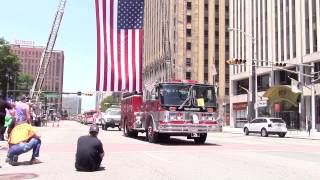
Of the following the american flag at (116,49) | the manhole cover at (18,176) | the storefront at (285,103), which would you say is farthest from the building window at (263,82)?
the manhole cover at (18,176)

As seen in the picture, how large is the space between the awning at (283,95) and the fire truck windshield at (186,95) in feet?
120

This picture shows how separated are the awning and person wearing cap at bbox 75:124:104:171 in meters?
47.3

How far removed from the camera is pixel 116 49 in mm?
28281

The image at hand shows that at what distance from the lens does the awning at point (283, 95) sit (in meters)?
56.3

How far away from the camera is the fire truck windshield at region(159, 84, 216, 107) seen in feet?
70.2

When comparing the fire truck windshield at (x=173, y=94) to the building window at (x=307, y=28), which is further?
the building window at (x=307, y=28)

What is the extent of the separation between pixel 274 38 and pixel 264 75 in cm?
594

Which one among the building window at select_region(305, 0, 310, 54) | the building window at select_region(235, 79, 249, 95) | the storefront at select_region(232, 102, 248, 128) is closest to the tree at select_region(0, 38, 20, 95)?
the storefront at select_region(232, 102, 248, 128)

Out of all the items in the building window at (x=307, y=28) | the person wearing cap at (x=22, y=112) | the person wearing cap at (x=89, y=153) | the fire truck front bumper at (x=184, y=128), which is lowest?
the person wearing cap at (x=89, y=153)

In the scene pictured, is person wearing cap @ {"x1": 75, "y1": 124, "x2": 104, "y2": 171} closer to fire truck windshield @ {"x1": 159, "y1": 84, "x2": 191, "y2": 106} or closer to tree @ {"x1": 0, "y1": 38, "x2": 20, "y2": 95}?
fire truck windshield @ {"x1": 159, "y1": 84, "x2": 191, "y2": 106}

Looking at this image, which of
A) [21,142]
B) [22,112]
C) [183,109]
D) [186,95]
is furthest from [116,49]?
[21,142]

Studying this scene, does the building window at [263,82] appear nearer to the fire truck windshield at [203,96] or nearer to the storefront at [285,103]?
the storefront at [285,103]

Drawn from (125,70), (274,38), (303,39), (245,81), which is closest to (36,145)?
(125,70)

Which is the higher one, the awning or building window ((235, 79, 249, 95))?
building window ((235, 79, 249, 95))
